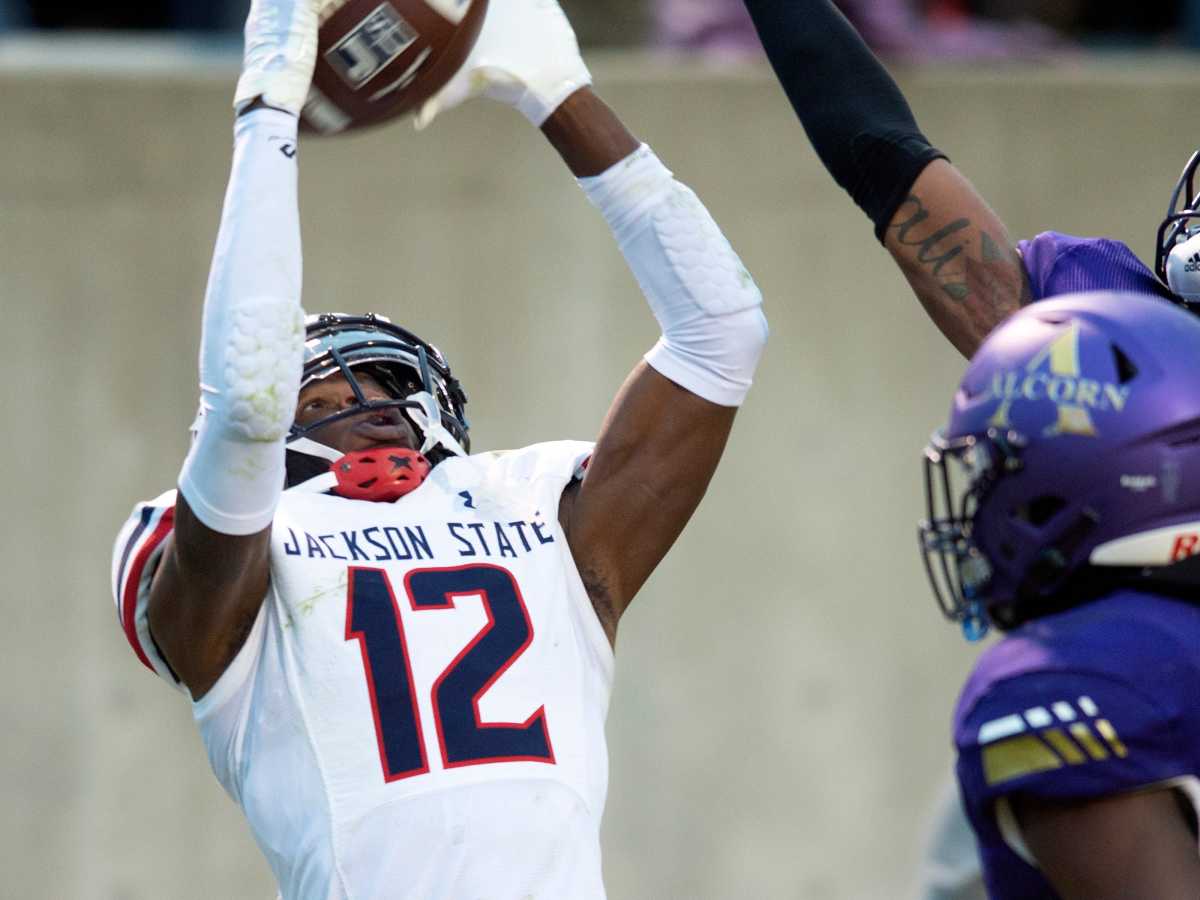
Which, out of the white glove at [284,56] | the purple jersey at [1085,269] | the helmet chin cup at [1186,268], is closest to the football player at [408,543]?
the white glove at [284,56]

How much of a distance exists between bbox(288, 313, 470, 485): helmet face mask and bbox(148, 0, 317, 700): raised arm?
0.28 m

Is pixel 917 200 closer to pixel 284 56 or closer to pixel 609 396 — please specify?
pixel 284 56

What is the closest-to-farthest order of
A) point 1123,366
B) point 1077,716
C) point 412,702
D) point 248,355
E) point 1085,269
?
point 1077,716
point 1123,366
point 248,355
point 412,702
point 1085,269

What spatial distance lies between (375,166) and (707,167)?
2.44 ft

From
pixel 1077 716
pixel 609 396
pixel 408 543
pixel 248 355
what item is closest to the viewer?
pixel 1077 716

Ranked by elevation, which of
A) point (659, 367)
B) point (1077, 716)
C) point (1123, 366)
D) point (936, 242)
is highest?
point (936, 242)

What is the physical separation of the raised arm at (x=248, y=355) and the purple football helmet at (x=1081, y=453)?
2.31 feet

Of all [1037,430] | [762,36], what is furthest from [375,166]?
[1037,430]

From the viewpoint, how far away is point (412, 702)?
6.20 feet

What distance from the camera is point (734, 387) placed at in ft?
6.76

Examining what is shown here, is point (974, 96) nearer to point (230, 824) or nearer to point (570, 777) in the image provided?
point (230, 824)

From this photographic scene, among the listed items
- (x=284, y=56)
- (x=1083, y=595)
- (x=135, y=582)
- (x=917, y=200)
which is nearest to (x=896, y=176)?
(x=917, y=200)

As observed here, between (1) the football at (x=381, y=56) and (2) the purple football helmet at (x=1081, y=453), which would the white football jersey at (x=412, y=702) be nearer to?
(1) the football at (x=381, y=56)

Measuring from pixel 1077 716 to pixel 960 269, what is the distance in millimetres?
999
